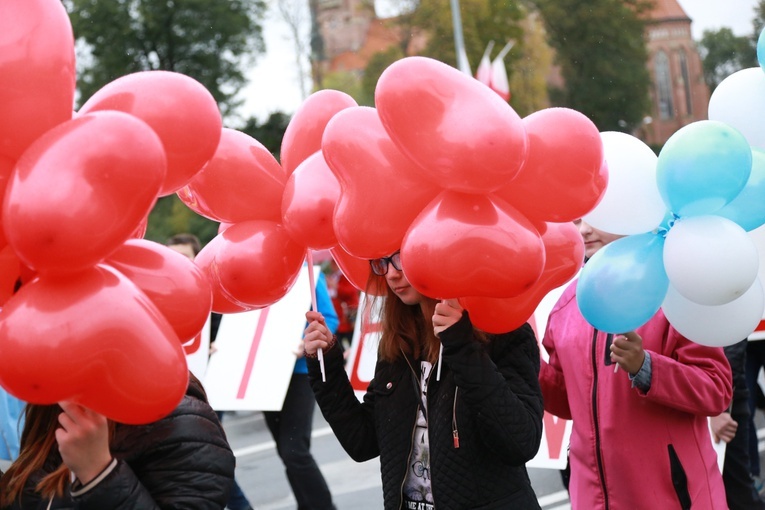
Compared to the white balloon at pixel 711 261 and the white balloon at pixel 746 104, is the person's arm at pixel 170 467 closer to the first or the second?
the white balloon at pixel 711 261

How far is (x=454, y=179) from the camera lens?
2.34 m

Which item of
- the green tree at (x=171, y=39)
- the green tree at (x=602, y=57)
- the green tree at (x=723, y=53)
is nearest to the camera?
the green tree at (x=723, y=53)

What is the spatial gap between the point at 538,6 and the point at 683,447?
29612 millimetres

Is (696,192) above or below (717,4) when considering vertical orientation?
above

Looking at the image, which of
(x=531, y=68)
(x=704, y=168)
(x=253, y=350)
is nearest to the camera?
(x=704, y=168)

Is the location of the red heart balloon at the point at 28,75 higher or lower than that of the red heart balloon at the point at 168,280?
higher

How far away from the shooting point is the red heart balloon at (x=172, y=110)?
223cm

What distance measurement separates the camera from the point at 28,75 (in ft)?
6.80

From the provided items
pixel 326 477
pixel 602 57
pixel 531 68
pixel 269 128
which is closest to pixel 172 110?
pixel 326 477

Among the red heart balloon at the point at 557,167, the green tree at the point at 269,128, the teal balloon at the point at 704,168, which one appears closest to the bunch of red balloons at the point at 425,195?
the red heart balloon at the point at 557,167

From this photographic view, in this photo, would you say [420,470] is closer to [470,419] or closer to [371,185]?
[470,419]

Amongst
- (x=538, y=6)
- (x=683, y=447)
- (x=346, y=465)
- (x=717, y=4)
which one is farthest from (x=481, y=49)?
(x=683, y=447)

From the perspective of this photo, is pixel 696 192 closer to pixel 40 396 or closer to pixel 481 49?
pixel 40 396

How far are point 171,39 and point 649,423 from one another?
24.8 m
